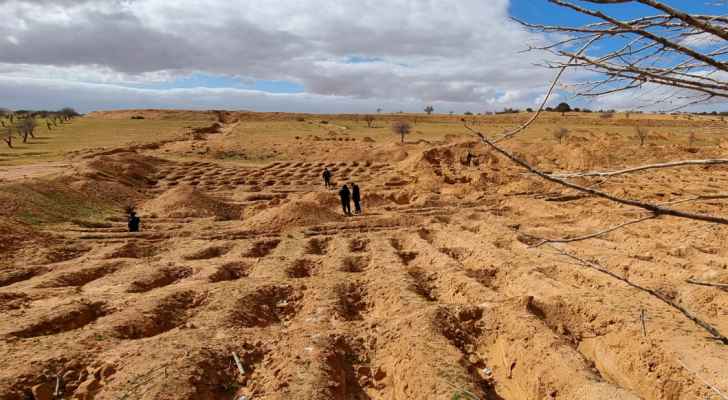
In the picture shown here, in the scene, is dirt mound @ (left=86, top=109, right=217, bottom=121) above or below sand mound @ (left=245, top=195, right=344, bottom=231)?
above

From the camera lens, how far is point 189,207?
13.9 metres

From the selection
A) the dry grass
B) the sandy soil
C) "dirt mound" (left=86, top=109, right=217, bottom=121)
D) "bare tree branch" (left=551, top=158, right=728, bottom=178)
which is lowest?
the sandy soil

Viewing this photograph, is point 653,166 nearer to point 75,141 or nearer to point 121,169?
point 121,169

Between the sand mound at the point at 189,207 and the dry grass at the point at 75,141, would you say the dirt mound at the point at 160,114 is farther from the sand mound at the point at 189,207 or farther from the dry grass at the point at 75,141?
the sand mound at the point at 189,207

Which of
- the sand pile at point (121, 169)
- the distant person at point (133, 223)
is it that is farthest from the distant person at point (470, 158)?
the sand pile at point (121, 169)

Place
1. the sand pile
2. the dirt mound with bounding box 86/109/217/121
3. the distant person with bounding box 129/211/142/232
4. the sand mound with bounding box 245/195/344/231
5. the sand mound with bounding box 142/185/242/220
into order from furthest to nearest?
the dirt mound with bounding box 86/109/217/121 < the sand pile < the sand mound with bounding box 142/185/242/220 < the sand mound with bounding box 245/195/344/231 < the distant person with bounding box 129/211/142/232

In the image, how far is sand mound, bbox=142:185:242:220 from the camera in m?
13.7

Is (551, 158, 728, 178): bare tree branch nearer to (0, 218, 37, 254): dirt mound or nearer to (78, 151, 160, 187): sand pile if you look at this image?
(0, 218, 37, 254): dirt mound

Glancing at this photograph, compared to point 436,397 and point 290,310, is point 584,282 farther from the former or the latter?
point 290,310

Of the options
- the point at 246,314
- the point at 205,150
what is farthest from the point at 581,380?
the point at 205,150

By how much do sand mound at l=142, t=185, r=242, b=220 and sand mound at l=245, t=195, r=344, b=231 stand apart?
7.60ft

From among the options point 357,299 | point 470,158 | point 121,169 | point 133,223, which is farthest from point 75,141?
point 357,299

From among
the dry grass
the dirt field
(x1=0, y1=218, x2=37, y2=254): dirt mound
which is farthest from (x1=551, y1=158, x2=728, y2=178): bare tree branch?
the dry grass

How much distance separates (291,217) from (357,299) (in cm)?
559
